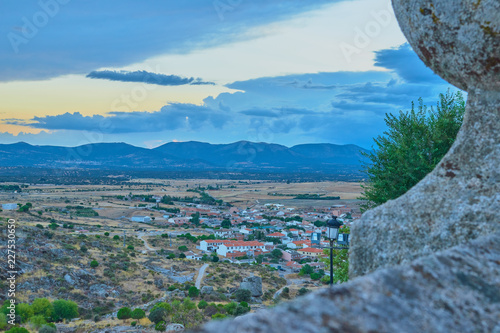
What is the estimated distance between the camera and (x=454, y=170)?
6.34 meters

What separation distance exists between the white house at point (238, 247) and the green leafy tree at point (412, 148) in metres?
52.0

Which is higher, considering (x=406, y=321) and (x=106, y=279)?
(x=406, y=321)

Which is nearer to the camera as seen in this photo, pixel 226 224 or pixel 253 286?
pixel 253 286

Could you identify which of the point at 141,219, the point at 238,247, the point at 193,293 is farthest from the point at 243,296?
the point at 141,219

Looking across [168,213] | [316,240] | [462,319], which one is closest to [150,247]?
[316,240]

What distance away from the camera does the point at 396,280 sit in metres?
3.03

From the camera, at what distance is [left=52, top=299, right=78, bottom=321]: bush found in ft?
92.3

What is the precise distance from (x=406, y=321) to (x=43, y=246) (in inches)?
1721

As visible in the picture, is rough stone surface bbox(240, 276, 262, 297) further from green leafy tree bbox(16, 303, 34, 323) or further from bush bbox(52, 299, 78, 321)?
green leafy tree bbox(16, 303, 34, 323)

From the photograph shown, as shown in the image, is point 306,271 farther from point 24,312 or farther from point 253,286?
point 24,312

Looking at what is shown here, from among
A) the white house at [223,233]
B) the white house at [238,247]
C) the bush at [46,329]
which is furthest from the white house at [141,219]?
the bush at [46,329]

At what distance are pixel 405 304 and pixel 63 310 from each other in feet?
99.9

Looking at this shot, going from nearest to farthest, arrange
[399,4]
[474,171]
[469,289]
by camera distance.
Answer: [469,289] → [474,171] → [399,4]

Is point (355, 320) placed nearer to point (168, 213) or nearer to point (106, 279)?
point (106, 279)
